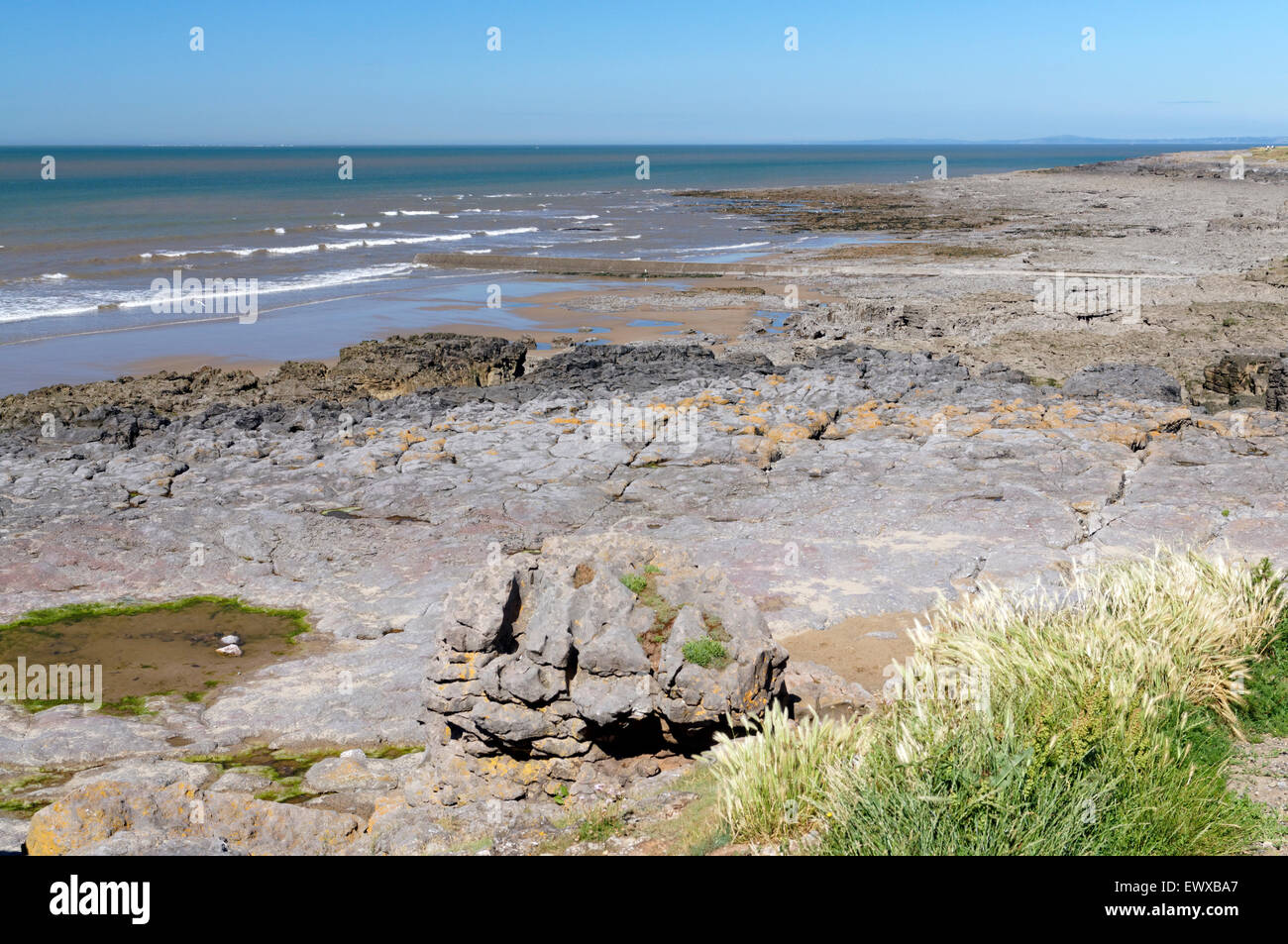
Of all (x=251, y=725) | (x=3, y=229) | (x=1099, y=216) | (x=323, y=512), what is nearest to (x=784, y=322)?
(x=323, y=512)

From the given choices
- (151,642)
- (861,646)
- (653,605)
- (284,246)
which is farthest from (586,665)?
(284,246)

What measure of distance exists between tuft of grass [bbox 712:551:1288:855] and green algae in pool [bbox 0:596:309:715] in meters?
5.75

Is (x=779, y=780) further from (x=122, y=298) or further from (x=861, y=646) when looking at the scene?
(x=122, y=298)

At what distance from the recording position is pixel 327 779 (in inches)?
300

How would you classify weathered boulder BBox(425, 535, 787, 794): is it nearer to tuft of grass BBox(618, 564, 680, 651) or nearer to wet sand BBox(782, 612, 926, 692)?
tuft of grass BBox(618, 564, 680, 651)

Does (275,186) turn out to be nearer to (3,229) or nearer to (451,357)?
(3,229)

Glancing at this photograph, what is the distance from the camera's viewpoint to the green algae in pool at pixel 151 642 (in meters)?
9.27

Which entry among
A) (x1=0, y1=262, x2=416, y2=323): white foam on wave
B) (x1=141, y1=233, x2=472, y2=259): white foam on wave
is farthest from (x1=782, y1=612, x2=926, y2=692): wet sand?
(x1=141, y1=233, x2=472, y2=259): white foam on wave

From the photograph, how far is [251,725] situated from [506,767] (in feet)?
8.83

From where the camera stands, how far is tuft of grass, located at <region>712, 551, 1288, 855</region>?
4688mm

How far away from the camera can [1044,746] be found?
5.15 meters

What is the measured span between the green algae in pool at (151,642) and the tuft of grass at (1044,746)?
226 inches

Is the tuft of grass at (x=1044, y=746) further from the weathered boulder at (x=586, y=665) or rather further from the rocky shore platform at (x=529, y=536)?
the rocky shore platform at (x=529, y=536)

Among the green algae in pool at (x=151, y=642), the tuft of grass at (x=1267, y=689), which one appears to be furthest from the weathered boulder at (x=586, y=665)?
the green algae in pool at (x=151, y=642)
